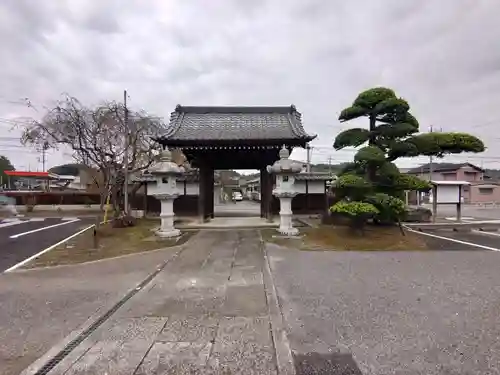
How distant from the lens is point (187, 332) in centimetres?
367

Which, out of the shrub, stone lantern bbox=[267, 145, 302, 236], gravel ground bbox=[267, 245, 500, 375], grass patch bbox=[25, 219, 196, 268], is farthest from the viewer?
stone lantern bbox=[267, 145, 302, 236]

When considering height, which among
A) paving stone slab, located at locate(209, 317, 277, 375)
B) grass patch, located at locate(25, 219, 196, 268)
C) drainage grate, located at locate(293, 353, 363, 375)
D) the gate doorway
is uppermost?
the gate doorway

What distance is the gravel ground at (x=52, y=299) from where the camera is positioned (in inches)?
135

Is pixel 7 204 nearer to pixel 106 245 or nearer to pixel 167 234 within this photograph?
pixel 106 245

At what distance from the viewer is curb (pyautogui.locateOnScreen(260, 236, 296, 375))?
2943mm

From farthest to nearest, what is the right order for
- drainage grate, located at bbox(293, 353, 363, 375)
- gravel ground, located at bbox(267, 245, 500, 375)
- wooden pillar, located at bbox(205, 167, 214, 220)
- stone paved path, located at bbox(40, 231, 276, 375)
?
wooden pillar, located at bbox(205, 167, 214, 220), gravel ground, located at bbox(267, 245, 500, 375), stone paved path, located at bbox(40, 231, 276, 375), drainage grate, located at bbox(293, 353, 363, 375)

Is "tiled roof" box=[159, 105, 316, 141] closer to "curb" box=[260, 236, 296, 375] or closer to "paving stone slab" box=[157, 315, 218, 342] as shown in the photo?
"curb" box=[260, 236, 296, 375]

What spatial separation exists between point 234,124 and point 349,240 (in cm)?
810

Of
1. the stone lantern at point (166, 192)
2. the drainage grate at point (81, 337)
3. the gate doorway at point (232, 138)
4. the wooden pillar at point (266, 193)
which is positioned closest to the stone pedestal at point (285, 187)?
the gate doorway at point (232, 138)

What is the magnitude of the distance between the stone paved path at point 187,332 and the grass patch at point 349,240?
12.3 feet

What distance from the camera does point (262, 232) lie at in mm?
11641

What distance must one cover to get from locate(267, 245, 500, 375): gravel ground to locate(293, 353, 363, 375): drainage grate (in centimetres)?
8

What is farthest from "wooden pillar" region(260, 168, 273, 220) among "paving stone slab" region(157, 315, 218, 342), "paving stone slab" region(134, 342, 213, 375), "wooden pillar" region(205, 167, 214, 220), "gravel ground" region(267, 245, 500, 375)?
"paving stone slab" region(134, 342, 213, 375)

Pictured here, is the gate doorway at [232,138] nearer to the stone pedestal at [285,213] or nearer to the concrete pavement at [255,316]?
the stone pedestal at [285,213]
